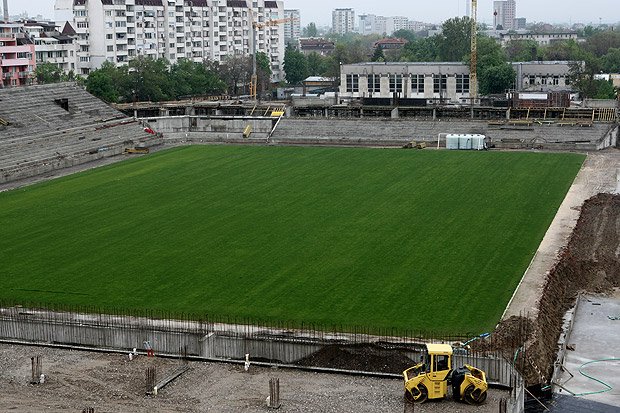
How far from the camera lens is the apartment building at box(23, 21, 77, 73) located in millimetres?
111062

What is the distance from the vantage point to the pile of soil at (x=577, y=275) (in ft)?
87.4

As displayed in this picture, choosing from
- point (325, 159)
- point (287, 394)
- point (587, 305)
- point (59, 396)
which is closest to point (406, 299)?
point (587, 305)

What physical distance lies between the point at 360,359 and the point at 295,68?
118 metres

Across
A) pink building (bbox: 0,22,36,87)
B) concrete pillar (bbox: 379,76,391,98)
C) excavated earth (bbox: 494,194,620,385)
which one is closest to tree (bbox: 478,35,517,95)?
concrete pillar (bbox: 379,76,391,98)

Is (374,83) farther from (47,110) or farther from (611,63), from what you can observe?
(611,63)

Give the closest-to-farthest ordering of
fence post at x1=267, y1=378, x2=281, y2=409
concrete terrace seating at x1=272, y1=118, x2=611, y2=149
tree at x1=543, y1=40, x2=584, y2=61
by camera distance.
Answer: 1. fence post at x1=267, y1=378, x2=281, y2=409
2. concrete terrace seating at x1=272, y1=118, x2=611, y2=149
3. tree at x1=543, y1=40, x2=584, y2=61

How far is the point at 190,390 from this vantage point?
23.6m

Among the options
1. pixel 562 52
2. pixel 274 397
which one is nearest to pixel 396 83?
pixel 562 52

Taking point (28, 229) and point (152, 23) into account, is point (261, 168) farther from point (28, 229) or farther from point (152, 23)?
point (152, 23)

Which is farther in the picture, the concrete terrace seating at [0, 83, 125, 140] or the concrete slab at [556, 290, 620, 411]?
the concrete terrace seating at [0, 83, 125, 140]

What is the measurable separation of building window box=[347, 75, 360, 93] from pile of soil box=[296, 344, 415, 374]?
8363 cm

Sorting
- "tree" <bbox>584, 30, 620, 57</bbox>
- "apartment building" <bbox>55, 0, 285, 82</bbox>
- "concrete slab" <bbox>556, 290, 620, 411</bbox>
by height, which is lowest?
"concrete slab" <bbox>556, 290, 620, 411</bbox>

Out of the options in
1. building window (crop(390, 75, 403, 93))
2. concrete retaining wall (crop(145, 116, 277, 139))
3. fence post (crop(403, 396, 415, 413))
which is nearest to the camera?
fence post (crop(403, 396, 415, 413))

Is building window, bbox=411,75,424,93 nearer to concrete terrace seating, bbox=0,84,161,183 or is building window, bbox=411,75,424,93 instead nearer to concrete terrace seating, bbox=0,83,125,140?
concrete terrace seating, bbox=0,83,125,140
